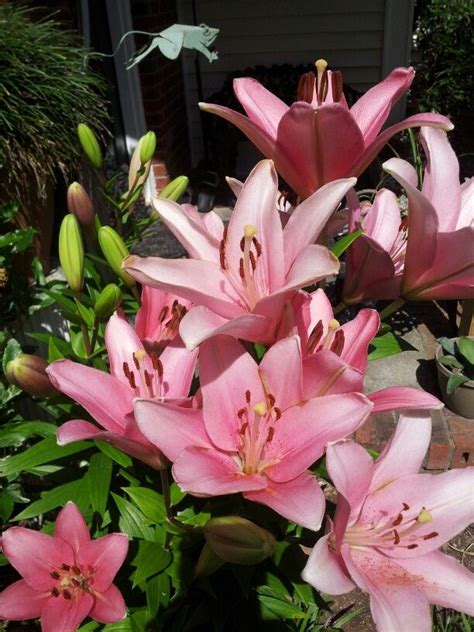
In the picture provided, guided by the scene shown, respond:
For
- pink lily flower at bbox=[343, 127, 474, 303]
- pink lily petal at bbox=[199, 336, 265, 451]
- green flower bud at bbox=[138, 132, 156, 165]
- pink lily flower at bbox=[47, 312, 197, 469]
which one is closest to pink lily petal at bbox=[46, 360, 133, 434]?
pink lily flower at bbox=[47, 312, 197, 469]

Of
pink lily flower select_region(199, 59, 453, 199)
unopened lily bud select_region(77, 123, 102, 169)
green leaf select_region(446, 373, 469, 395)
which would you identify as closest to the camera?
pink lily flower select_region(199, 59, 453, 199)

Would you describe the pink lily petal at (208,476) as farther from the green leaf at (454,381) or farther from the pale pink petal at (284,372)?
the green leaf at (454,381)

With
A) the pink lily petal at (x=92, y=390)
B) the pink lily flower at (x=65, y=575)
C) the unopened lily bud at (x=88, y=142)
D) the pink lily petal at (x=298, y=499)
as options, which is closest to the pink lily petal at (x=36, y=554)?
the pink lily flower at (x=65, y=575)

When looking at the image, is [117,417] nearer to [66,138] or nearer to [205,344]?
[205,344]

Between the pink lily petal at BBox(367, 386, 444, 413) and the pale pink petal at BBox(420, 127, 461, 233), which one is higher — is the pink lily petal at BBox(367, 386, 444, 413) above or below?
below

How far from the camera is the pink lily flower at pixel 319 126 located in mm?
618

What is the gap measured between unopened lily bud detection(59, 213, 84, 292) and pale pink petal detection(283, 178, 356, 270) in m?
0.37

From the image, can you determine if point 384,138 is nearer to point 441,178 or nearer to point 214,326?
point 441,178

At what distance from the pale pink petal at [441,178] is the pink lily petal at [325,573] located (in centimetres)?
37

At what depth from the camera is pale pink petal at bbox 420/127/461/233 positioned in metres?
0.65

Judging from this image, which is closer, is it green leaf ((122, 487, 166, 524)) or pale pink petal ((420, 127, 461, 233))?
pale pink petal ((420, 127, 461, 233))

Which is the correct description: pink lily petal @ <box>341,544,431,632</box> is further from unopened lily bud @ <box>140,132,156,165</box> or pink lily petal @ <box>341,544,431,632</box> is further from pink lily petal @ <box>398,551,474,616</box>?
unopened lily bud @ <box>140,132,156,165</box>

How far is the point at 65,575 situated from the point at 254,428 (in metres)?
0.35

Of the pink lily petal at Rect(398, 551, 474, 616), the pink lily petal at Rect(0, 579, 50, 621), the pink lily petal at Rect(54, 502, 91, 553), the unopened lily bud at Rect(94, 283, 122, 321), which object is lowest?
the pink lily petal at Rect(0, 579, 50, 621)
